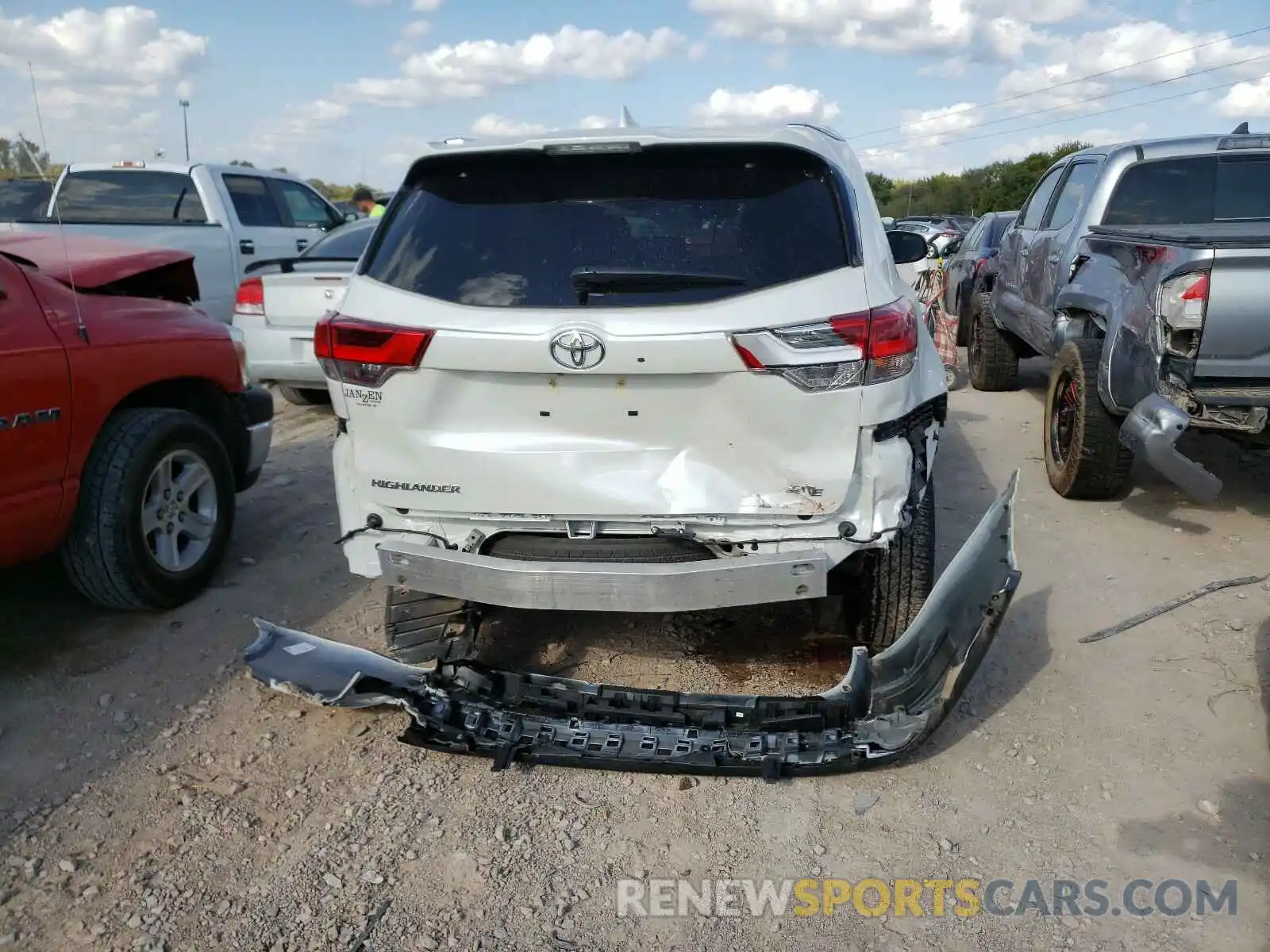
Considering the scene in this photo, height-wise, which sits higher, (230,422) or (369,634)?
(230,422)

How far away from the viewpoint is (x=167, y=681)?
3662 millimetres

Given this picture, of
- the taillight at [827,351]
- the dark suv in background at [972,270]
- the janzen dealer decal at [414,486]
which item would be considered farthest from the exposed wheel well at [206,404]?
the dark suv in background at [972,270]

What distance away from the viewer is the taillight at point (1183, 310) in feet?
14.1

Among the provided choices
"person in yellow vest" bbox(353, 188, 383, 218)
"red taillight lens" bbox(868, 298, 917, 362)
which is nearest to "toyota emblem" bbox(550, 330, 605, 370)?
"red taillight lens" bbox(868, 298, 917, 362)

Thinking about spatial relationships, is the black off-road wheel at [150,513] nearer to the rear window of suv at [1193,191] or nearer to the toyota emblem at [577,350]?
the toyota emblem at [577,350]

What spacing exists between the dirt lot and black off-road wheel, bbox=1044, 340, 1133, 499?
1.11 m

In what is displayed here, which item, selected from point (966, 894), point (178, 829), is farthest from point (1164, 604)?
point (178, 829)

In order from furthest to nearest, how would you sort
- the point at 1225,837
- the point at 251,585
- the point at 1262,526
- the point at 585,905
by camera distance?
the point at 1262,526
the point at 251,585
the point at 1225,837
the point at 585,905

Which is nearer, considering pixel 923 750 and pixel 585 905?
pixel 585 905

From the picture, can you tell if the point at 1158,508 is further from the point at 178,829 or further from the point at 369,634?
the point at 178,829

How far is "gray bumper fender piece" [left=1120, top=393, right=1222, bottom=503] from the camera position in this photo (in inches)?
162

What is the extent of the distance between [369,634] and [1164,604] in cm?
328

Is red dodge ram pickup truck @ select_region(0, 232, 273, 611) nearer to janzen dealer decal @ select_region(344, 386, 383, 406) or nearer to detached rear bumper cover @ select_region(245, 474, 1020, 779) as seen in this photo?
detached rear bumper cover @ select_region(245, 474, 1020, 779)

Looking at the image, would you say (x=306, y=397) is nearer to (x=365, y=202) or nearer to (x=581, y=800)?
(x=581, y=800)
